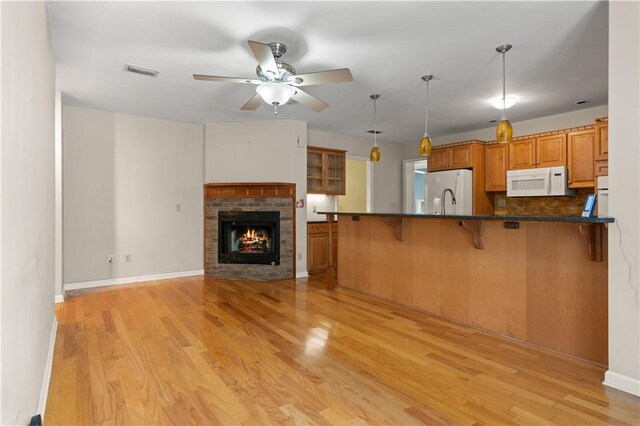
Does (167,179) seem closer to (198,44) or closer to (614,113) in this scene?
(198,44)

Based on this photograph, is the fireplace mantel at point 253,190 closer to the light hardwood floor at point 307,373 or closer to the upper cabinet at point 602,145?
the light hardwood floor at point 307,373

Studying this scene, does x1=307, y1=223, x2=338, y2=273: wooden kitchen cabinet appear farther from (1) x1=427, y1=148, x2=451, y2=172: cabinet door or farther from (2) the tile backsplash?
(2) the tile backsplash

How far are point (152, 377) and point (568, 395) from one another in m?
2.62

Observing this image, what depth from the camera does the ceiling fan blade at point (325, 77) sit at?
2.75m

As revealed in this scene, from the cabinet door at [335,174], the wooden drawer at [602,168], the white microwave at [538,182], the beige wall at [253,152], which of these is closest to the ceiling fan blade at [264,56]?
the beige wall at [253,152]

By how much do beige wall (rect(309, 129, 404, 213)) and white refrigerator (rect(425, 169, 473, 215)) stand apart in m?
1.16

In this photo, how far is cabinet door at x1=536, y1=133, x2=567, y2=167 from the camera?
16.1 feet

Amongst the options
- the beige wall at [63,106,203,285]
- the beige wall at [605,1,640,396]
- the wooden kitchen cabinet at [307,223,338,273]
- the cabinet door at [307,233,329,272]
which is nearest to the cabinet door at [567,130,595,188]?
the beige wall at [605,1,640,396]

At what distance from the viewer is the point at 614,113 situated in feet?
7.25

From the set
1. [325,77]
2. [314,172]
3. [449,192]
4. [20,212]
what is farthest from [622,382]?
[314,172]

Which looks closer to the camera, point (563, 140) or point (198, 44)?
point (198, 44)

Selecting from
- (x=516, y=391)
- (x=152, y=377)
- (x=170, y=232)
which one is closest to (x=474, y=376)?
(x=516, y=391)

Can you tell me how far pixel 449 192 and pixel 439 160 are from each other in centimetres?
69

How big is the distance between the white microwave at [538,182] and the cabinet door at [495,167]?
0.66 ft
